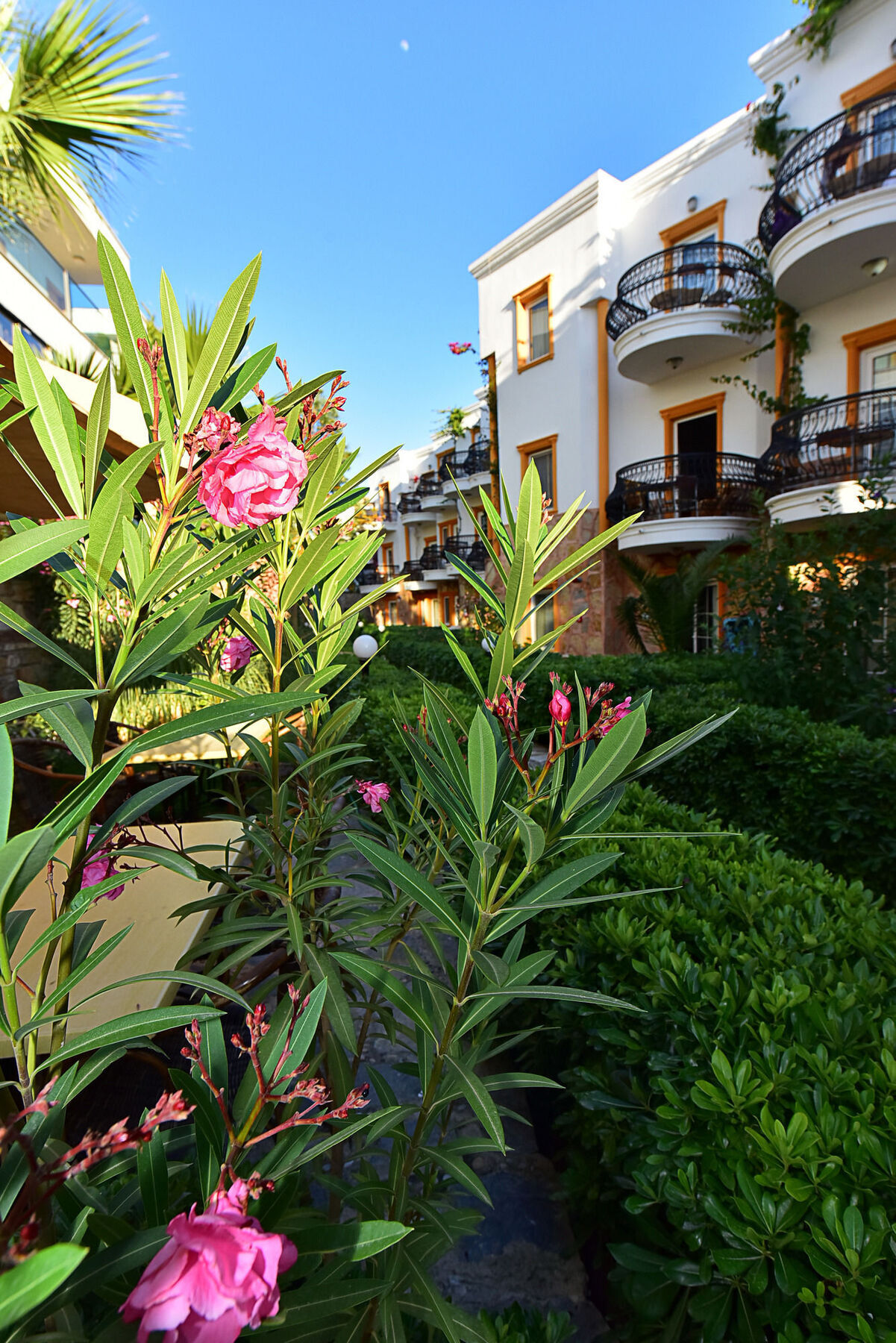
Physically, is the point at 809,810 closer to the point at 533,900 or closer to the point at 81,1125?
the point at 533,900

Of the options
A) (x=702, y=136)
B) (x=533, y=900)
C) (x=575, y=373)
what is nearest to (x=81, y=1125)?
(x=533, y=900)

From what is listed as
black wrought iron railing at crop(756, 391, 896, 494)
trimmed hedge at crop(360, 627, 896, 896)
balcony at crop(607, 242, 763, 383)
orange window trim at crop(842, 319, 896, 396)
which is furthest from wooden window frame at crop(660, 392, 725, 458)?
trimmed hedge at crop(360, 627, 896, 896)

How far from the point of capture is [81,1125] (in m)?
1.79

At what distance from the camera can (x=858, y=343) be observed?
8.39 m

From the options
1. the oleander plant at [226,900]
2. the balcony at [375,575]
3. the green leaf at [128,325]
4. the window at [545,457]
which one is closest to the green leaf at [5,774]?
the oleander plant at [226,900]

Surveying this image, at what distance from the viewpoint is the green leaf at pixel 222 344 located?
729 mm

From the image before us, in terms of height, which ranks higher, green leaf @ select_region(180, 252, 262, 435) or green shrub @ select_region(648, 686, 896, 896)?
green leaf @ select_region(180, 252, 262, 435)

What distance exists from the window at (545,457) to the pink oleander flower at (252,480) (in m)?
11.9

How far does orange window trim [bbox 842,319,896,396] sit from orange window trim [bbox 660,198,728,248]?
10.1ft

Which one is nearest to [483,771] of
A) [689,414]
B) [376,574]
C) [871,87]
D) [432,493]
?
[689,414]

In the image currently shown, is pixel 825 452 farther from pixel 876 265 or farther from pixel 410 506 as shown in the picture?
pixel 410 506

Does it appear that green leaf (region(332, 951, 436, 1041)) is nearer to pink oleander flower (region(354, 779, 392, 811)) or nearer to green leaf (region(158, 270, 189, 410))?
pink oleander flower (region(354, 779, 392, 811))

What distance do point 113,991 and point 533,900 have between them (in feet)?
4.67

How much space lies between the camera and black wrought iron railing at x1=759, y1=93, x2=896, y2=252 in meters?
7.21
